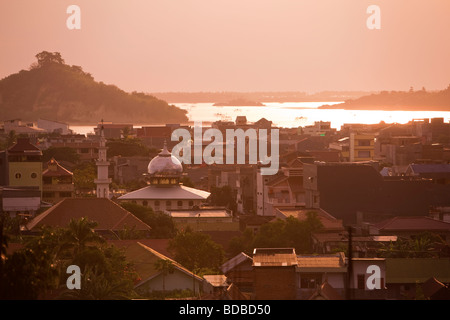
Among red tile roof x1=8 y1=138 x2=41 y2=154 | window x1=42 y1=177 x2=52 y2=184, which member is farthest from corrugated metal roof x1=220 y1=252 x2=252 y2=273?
red tile roof x1=8 y1=138 x2=41 y2=154

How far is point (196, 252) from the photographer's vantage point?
2481 cm

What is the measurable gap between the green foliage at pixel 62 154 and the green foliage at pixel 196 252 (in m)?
40.0

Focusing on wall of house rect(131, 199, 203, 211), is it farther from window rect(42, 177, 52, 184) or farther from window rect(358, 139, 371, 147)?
window rect(358, 139, 371, 147)

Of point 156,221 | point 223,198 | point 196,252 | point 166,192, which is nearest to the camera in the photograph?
point 196,252

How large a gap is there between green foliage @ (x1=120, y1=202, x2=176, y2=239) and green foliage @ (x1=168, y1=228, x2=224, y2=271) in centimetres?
490

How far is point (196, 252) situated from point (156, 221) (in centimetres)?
678

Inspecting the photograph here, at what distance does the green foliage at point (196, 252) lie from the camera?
24.6 m

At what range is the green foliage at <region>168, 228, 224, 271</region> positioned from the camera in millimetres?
24562

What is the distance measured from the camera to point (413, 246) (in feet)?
83.0

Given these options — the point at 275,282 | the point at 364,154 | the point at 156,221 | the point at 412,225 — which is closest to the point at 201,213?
the point at 156,221

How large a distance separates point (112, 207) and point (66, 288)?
13809 millimetres

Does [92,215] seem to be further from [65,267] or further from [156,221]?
[65,267]

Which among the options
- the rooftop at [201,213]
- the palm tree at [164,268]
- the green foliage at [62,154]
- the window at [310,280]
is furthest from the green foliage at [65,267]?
the green foliage at [62,154]

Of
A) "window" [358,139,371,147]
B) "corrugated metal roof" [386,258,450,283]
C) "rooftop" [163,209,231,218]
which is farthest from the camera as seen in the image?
"window" [358,139,371,147]
